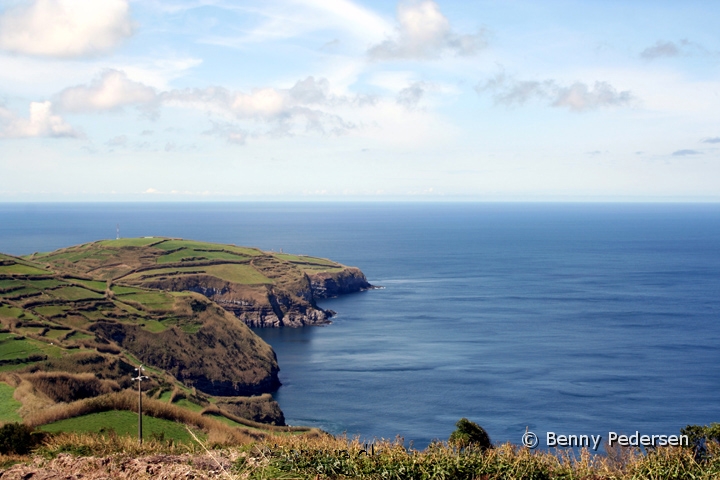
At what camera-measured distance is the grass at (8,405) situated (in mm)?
48112

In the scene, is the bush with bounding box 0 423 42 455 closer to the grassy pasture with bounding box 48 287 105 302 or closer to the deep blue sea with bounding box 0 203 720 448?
the deep blue sea with bounding box 0 203 720 448

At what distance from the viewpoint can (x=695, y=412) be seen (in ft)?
245

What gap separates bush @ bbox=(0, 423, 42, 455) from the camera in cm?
2386

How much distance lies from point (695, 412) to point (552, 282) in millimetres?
101296

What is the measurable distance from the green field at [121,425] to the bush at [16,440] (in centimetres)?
1780

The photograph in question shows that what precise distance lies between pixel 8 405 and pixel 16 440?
106ft

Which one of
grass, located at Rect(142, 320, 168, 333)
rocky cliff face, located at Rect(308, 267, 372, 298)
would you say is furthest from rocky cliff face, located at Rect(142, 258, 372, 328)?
grass, located at Rect(142, 320, 168, 333)

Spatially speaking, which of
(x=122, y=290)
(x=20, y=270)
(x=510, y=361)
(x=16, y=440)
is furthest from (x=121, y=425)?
(x=20, y=270)

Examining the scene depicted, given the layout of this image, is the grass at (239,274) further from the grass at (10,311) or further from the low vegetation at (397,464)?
the low vegetation at (397,464)

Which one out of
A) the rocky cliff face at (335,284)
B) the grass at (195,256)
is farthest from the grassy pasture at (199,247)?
the rocky cliff face at (335,284)

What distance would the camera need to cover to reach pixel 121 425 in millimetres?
45906

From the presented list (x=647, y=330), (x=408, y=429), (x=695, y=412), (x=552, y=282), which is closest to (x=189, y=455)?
(x=408, y=429)

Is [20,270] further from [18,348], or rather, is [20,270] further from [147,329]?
[18,348]

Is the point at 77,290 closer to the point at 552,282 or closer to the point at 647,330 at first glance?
the point at 647,330
